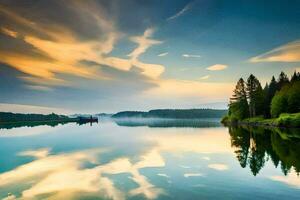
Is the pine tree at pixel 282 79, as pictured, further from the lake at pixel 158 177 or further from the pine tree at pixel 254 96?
the lake at pixel 158 177

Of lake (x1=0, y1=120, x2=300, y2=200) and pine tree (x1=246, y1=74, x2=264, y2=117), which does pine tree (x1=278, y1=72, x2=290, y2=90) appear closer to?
pine tree (x1=246, y1=74, x2=264, y2=117)

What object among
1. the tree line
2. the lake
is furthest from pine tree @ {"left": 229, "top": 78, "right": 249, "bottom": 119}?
the lake

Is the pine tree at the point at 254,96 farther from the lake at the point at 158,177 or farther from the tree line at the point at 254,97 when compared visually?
the lake at the point at 158,177

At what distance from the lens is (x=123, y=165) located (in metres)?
26.3

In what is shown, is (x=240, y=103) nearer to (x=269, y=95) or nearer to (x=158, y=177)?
(x=269, y=95)

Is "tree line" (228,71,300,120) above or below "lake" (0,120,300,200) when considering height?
above

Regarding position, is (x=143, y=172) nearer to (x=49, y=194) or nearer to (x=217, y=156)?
(x=49, y=194)

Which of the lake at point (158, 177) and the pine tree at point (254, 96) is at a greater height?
the pine tree at point (254, 96)

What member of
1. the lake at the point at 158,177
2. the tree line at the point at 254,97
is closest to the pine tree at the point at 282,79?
the tree line at the point at 254,97

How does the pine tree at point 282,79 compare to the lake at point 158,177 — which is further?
the pine tree at point 282,79

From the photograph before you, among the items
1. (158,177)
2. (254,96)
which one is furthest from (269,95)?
(158,177)

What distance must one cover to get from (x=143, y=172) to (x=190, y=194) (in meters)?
7.40

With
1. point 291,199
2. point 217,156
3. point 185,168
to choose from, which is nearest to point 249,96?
point 217,156

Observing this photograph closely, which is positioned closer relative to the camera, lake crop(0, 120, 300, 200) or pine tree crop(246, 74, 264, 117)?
lake crop(0, 120, 300, 200)
